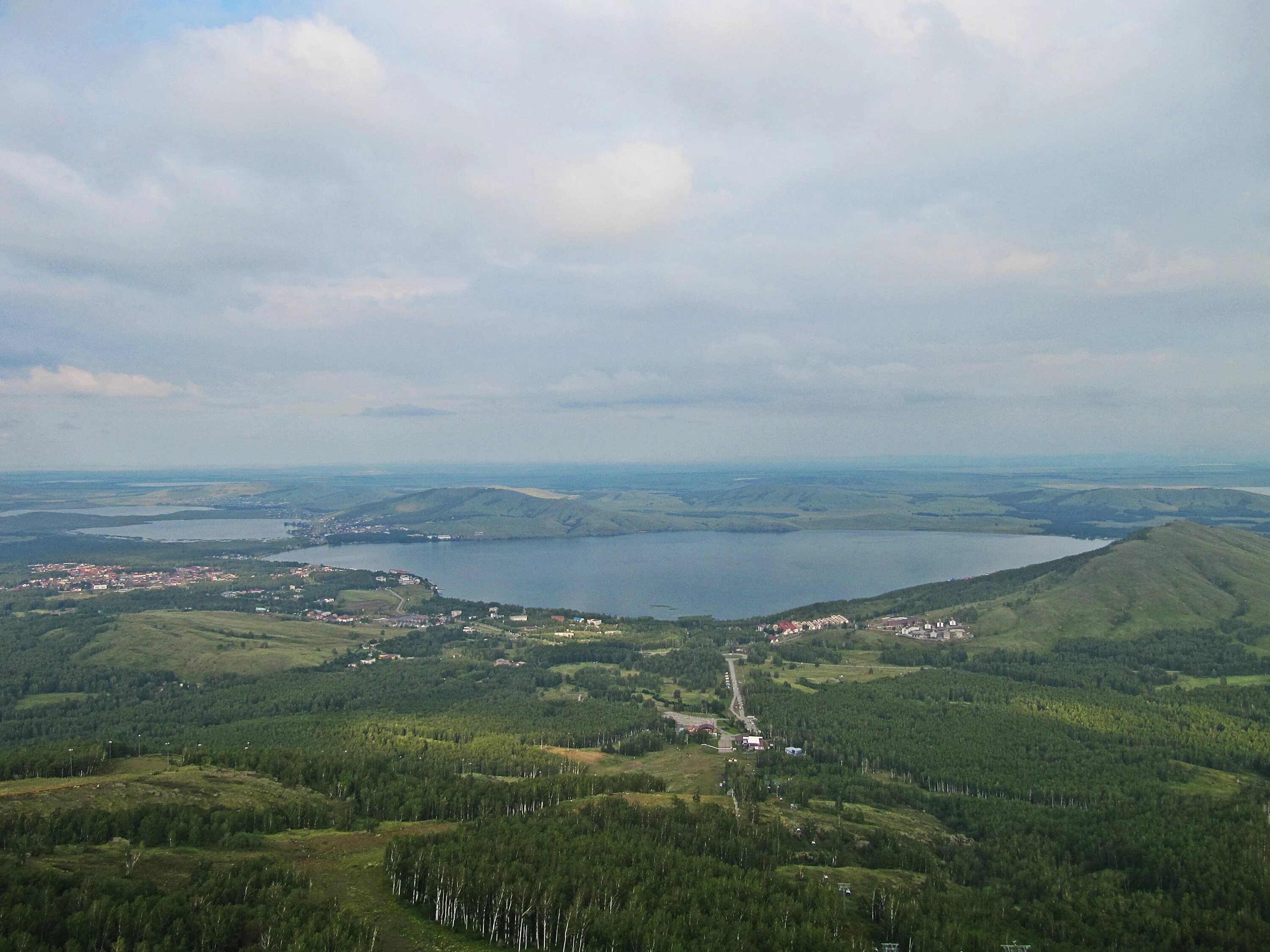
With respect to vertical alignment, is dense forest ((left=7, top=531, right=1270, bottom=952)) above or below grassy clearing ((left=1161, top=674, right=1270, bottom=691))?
above

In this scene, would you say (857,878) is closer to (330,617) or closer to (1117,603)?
(1117,603)

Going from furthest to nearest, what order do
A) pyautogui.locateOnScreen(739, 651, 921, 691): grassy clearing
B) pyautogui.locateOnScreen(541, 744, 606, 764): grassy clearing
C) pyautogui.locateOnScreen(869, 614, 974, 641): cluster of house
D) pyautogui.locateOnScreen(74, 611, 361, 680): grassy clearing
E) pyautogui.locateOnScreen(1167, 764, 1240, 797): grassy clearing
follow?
pyautogui.locateOnScreen(869, 614, 974, 641): cluster of house
pyautogui.locateOnScreen(74, 611, 361, 680): grassy clearing
pyautogui.locateOnScreen(739, 651, 921, 691): grassy clearing
pyautogui.locateOnScreen(541, 744, 606, 764): grassy clearing
pyautogui.locateOnScreen(1167, 764, 1240, 797): grassy clearing

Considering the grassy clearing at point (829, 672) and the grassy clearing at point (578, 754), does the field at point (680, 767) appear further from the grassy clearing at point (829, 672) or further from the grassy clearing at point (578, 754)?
the grassy clearing at point (829, 672)

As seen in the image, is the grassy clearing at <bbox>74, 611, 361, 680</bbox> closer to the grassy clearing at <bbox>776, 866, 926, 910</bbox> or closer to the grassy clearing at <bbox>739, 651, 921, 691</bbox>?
the grassy clearing at <bbox>739, 651, 921, 691</bbox>

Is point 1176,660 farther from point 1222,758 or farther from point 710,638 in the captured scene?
point 710,638

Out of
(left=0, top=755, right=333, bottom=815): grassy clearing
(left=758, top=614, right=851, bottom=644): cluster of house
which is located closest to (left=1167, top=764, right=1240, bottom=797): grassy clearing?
(left=758, top=614, right=851, bottom=644): cluster of house

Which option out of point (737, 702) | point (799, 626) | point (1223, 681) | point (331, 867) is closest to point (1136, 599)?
point (1223, 681)

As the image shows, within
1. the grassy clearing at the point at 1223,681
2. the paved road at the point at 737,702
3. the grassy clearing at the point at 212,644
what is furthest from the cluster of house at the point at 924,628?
the grassy clearing at the point at 212,644
